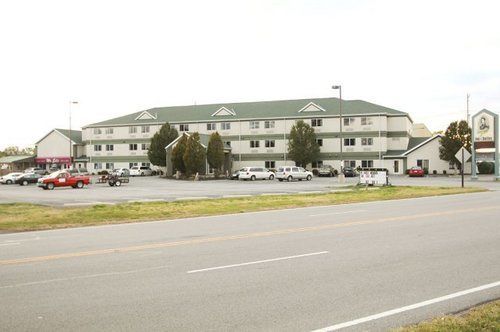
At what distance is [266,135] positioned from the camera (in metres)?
77.8

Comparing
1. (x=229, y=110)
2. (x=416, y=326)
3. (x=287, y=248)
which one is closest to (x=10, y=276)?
(x=287, y=248)

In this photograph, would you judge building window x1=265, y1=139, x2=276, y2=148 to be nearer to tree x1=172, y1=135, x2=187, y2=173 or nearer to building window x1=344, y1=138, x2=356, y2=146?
building window x1=344, y1=138, x2=356, y2=146

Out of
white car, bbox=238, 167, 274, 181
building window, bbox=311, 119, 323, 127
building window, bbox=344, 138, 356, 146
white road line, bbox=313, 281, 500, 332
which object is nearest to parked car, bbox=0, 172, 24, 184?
white car, bbox=238, 167, 274, 181

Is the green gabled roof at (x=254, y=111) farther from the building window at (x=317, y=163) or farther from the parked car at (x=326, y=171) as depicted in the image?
the parked car at (x=326, y=171)

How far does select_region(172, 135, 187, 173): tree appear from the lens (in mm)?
65312

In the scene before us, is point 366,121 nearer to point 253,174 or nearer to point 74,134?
point 253,174

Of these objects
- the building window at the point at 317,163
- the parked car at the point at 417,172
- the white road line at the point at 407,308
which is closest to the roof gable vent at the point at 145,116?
the building window at the point at 317,163

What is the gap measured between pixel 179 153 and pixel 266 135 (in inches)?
683

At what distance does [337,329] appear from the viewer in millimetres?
5379

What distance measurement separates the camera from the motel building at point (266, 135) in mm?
72375

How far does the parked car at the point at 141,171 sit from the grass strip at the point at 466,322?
2895 inches

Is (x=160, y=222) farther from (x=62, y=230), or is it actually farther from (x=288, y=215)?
(x=288, y=215)

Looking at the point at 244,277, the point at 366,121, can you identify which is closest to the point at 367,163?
the point at 366,121

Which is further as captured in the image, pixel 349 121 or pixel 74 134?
pixel 74 134
